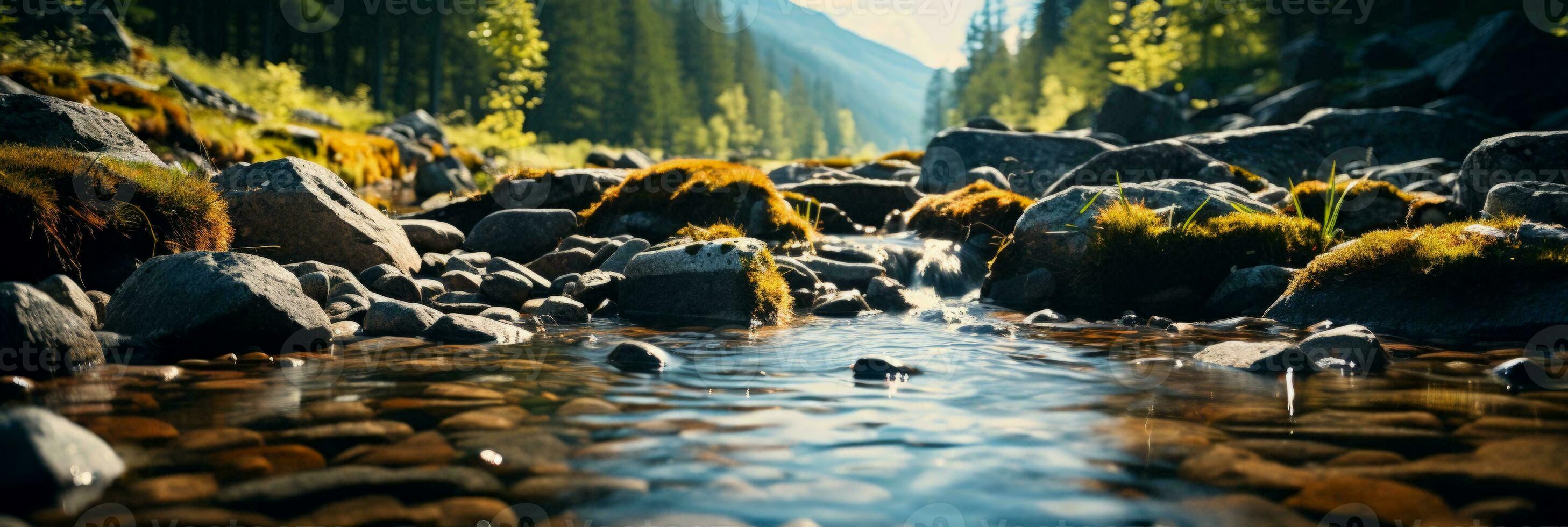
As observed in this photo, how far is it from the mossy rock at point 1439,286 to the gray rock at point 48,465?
705cm

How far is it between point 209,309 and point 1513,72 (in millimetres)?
28706

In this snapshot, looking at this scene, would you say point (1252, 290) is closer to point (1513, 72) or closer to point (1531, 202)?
point (1531, 202)

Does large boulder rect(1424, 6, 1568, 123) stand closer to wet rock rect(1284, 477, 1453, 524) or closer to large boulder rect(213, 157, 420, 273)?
wet rock rect(1284, 477, 1453, 524)

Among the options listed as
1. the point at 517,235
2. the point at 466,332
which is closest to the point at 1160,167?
the point at 517,235

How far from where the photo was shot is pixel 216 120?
14.7 m

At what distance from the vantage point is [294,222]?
7809mm

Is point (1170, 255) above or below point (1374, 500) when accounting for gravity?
above

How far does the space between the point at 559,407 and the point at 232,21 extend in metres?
44.0

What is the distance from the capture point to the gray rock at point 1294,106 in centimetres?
2361

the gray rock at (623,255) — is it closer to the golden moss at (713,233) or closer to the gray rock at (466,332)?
the golden moss at (713,233)

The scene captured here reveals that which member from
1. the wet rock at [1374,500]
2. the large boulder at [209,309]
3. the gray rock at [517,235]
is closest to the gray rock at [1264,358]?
the wet rock at [1374,500]

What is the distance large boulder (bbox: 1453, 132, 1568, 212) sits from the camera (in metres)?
9.51


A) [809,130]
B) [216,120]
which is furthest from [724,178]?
[809,130]

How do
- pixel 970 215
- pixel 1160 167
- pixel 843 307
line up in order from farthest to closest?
pixel 1160 167 < pixel 970 215 < pixel 843 307
